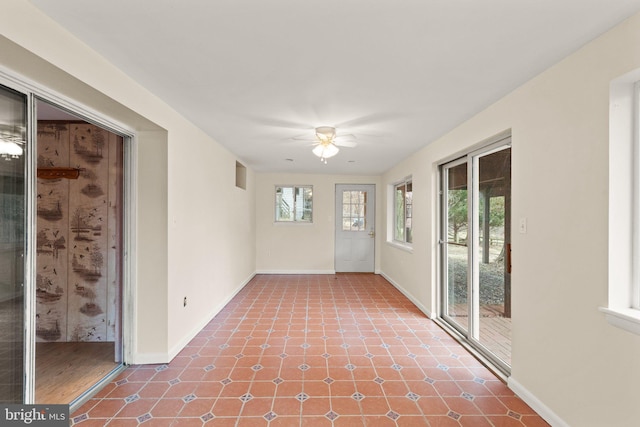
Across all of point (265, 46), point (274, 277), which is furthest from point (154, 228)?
point (274, 277)

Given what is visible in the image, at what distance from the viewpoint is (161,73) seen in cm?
197

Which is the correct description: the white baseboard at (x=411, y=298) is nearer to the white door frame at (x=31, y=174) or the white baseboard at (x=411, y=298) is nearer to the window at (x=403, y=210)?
the window at (x=403, y=210)

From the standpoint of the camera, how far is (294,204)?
21.7 ft

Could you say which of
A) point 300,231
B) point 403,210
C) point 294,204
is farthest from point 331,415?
point 294,204

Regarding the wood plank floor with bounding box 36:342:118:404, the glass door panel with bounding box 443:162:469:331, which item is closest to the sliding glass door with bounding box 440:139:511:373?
the glass door panel with bounding box 443:162:469:331

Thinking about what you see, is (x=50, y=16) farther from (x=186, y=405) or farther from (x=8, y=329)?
(x=186, y=405)

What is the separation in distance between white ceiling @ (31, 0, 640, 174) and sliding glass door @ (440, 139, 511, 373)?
62 centimetres

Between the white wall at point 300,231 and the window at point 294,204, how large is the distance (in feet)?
0.40

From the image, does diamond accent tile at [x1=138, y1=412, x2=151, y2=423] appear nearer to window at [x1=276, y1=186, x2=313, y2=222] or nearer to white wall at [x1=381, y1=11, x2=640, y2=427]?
white wall at [x1=381, y1=11, x2=640, y2=427]

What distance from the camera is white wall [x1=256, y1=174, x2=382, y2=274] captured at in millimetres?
6500

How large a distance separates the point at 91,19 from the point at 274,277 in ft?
17.2

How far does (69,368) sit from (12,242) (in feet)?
4.95

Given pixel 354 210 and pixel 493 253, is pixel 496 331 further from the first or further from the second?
pixel 354 210

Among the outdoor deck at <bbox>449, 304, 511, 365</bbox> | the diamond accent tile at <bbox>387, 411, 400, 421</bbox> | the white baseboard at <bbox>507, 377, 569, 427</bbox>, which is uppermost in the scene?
the outdoor deck at <bbox>449, 304, 511, 365</bbox>
